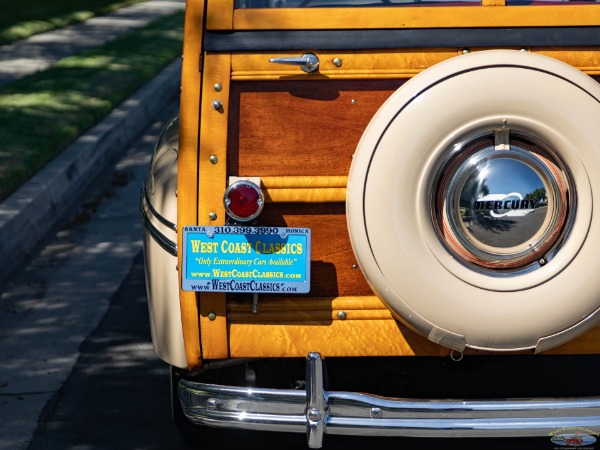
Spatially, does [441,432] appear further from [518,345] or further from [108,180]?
[108,180]

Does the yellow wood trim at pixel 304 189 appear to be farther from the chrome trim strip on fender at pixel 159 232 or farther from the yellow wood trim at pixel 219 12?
the yellow wood trim at pixel 219 12

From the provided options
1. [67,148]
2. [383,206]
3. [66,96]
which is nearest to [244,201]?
[383,206]

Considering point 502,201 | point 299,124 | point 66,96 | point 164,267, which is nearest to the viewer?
point 502,201

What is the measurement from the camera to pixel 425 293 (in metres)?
3.18

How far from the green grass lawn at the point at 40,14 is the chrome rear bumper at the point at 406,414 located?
10969 mm

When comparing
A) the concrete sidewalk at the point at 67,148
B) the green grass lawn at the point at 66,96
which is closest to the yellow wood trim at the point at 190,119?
the concrete sidewalk at the point at 67,148

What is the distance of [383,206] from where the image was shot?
10.4 feet

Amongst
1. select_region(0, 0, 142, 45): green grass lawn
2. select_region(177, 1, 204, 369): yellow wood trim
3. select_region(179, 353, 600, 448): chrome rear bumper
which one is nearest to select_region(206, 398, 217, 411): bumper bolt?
select_region(179, 353, 600, 448): chrome rear bumper

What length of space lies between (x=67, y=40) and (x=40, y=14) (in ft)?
6.73

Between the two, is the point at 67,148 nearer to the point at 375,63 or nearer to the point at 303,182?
the point at 303,182

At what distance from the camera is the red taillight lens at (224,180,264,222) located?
11.1 ft

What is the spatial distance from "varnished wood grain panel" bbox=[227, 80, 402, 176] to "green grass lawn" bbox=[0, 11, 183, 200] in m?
3.76

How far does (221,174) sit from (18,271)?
322 cm

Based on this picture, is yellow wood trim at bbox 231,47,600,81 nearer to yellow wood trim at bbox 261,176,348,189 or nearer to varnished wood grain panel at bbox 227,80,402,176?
varnished wood grain panel at bbox 227,80,402,176
